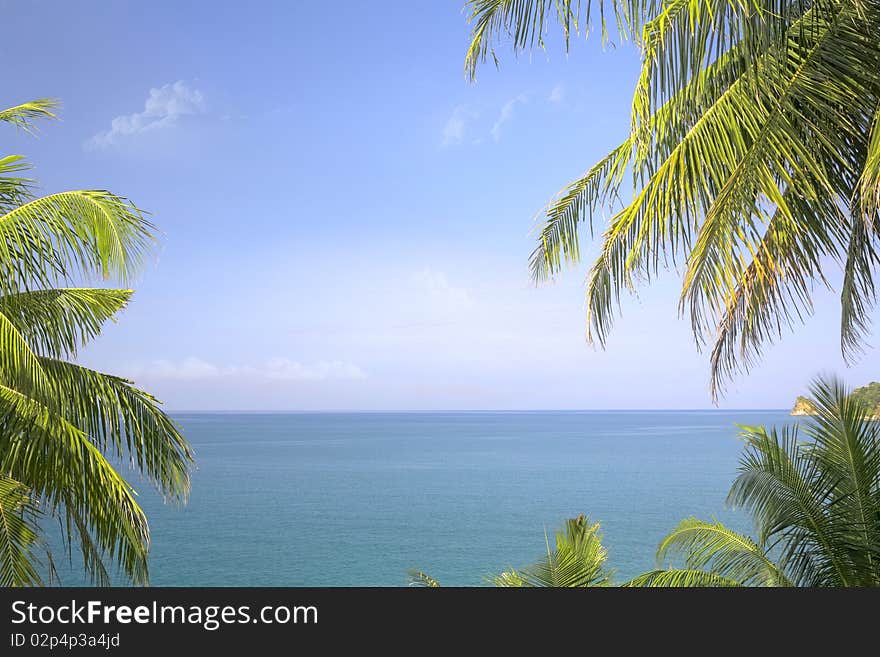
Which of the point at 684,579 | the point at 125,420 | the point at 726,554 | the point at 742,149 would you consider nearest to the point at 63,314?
the point at 125,420

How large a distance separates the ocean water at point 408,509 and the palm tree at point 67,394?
15586 mm

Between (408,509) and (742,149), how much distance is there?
155 ft

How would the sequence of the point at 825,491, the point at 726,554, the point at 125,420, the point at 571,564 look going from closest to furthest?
the point at 125,420, the point at 825,491, the point at 571,564, the point at 726,554

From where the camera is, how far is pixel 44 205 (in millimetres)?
4730

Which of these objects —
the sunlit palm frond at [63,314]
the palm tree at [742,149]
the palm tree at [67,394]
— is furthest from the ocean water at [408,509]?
the palm tree at [67,394]

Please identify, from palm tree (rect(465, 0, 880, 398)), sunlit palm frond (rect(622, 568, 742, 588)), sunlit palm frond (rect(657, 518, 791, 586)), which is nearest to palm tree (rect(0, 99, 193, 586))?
palm tree (rect(465, 0, 880, 398))

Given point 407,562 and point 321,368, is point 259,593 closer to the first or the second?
point 407,562

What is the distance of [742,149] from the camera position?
351cm

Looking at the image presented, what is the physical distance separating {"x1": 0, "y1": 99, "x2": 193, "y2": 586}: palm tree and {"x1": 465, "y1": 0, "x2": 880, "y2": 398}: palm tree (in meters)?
2.78

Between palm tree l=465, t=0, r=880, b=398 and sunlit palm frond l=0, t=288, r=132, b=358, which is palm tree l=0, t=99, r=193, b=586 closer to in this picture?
sunlit palm frond l=0, t=288, r=132, b=358

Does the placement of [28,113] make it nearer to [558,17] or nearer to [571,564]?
[558,17]

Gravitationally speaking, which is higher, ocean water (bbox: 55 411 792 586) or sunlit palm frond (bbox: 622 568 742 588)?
ocean water (bbox: 55 411 792 586)

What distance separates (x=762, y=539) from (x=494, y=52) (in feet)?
13.8

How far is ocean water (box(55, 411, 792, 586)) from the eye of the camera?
35.6 meters
